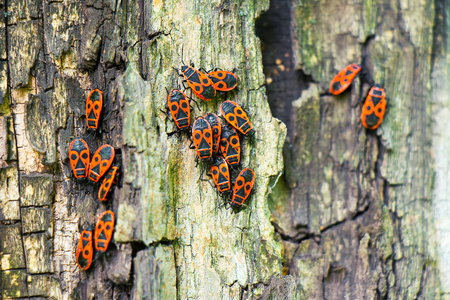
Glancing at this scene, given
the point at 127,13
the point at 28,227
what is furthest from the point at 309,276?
the point at 127,13

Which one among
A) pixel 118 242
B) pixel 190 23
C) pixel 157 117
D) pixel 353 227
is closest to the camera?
pixel 118 242

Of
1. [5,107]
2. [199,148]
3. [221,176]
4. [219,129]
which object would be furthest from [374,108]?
[5,107]

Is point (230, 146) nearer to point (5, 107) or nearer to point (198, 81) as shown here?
point (198, 81)

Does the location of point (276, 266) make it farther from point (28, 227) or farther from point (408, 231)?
point (28, 227)

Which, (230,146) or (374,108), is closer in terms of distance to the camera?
(230,146)

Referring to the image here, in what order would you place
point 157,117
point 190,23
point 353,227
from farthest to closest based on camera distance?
point 353,227 < point 190,23 < point 157,117

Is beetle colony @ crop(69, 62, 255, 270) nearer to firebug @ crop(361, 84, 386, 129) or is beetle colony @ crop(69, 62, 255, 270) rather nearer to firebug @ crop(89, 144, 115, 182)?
firebug @ crop(89, 144, 115, 182)

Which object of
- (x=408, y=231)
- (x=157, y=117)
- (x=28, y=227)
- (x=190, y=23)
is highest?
(x=190, y=23)
